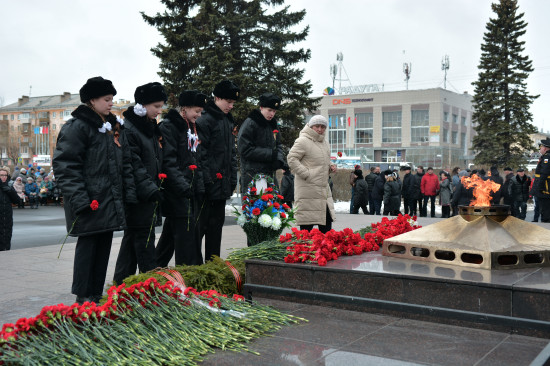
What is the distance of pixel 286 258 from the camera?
4223mm

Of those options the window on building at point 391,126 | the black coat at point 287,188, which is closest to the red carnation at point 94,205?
the black coat at point 287,188

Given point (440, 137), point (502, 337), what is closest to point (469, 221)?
point (502, 337)

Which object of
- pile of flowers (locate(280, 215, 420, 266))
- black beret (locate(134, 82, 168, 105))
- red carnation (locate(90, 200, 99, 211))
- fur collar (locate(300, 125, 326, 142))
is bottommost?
pile of flowers (locate(280, 215, 420, 266))

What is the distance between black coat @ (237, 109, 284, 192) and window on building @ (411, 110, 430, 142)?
6642 cm

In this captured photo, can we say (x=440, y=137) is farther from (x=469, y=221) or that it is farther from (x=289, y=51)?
(x=469, y=221)

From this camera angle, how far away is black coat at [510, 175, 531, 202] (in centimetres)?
1639

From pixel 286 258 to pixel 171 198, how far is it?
1.53 meters

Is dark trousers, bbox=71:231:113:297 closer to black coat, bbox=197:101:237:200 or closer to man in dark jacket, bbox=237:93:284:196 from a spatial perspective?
black coat, bbox=197:101:237:200

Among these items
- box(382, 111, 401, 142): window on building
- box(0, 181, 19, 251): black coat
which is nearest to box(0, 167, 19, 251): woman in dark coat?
box(0, 181, 19, 251): black coat

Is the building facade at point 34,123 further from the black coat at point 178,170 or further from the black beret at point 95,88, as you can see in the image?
the black beret at point 95,88

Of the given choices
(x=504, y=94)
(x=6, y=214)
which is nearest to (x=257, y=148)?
(x=6, y=214)

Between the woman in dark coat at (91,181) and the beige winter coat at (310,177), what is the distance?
93.6 inches

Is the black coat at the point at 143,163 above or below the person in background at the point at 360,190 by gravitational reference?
above

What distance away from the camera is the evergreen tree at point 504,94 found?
34.8 meters
